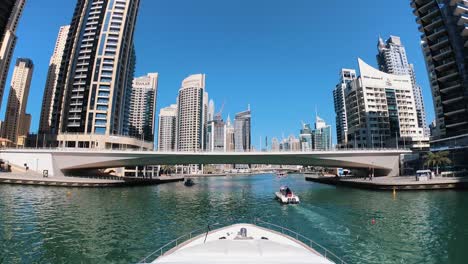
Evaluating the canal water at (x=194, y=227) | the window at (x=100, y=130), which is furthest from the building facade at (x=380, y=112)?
the window at (x=100, y=130)

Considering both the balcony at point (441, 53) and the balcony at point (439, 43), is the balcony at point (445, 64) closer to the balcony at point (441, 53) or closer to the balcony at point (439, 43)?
the balcony at point (441, 53)

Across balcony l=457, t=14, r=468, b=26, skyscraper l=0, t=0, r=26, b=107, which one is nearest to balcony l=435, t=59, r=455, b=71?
balcony l=457, t=14, r=468, b=26

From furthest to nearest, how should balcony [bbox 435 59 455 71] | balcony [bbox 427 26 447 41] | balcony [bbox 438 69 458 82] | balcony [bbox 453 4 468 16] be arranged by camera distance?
balcony [bbox 427 26 447 41] < balcony [bbox 435 59 455 71] < balcony [bbox 438 69 458 82] < balcony [bbox 453 4 468 16]

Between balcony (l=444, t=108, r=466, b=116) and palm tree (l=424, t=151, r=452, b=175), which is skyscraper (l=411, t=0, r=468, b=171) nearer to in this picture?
balcony (l=444, t=108, r=466, b=116)

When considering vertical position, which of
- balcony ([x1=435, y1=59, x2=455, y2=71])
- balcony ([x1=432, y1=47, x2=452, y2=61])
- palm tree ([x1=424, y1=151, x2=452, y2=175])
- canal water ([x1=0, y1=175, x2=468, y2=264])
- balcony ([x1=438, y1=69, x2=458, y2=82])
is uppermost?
balcony ([x1=432, y1=47, x2=452, y2=61])

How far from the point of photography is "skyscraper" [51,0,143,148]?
437 ft

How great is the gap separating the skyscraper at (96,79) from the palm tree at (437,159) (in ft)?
376

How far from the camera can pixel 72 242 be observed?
71.8 feet

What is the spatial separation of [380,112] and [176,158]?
407 ft

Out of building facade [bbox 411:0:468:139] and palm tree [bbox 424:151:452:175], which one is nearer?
palm tree [bbox 424:151:452:175]

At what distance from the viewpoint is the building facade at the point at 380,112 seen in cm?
15225

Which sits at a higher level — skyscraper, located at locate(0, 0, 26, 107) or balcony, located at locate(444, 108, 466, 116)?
skyscraper, located at locate(0, 0, 26, 107)

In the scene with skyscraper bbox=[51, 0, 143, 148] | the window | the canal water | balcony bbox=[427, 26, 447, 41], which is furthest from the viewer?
the window

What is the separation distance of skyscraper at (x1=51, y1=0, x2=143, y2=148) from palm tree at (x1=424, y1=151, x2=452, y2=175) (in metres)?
115
